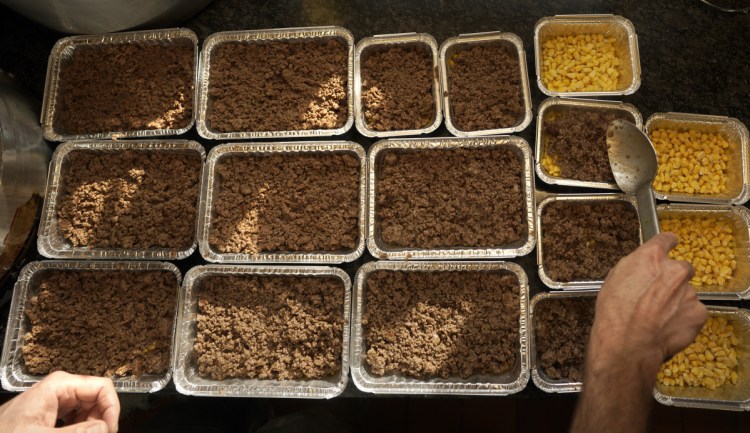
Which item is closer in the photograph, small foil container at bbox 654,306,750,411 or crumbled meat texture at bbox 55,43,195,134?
small foil container at bbox 654,306,750,411

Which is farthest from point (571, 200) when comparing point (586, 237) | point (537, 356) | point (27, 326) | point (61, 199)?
point (27, 326)

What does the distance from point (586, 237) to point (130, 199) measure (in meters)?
1.81

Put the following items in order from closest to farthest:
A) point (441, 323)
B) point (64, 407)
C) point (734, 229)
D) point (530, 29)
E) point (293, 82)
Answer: point (64, 407) → point (441, 323) → point (734, 229) → point (293, 82) → point (530, 29)

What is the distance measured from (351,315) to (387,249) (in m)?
0.29

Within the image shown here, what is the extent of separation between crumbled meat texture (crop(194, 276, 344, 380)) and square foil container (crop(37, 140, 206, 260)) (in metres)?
0.24

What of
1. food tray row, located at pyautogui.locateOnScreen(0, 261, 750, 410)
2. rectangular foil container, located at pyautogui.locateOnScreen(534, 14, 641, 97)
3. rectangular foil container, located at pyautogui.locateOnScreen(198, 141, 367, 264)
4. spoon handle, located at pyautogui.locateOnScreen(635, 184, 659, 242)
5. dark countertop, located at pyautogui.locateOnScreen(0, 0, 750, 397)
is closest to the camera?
spoon handle, located at pyautogui.locateOnScreen(635, 184, 659, 242)

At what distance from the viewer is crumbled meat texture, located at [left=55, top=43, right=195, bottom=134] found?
7.06ft

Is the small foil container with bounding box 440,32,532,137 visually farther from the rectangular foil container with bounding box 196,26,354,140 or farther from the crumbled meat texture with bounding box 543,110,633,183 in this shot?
the rectangular foil container with bounding box 196,26,354,140

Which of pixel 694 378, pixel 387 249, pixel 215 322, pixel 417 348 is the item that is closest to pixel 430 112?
pixel 387 249

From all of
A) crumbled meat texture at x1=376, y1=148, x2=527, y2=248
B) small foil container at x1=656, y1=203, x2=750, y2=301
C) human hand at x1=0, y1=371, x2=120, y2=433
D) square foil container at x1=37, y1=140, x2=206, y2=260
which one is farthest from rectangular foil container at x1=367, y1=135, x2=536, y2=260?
human hand at x1=0, y1=371, x2=120, y2=433

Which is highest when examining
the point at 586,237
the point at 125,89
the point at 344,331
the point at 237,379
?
the point at 125,89

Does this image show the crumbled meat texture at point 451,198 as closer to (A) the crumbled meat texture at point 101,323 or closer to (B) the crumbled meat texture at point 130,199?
(B) the crumbled meat texture at point 130,199

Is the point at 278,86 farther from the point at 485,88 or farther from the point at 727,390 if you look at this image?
the point at 727,390

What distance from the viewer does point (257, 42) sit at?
2.22 m
